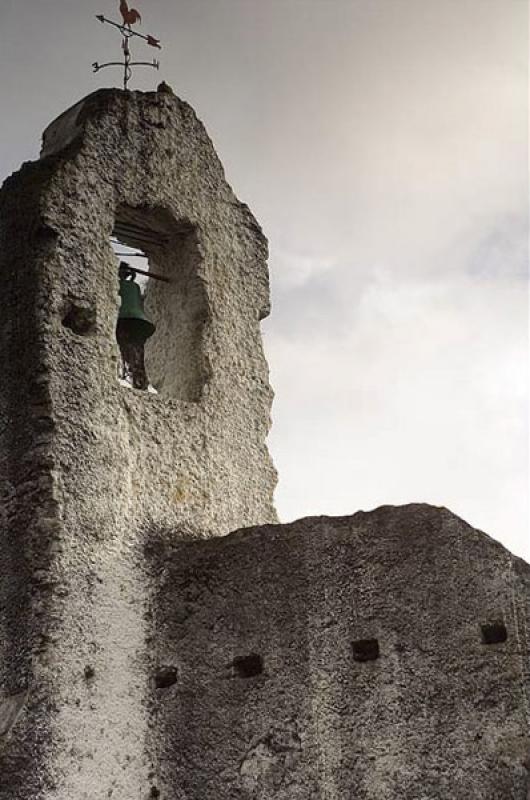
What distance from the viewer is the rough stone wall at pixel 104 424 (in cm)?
711

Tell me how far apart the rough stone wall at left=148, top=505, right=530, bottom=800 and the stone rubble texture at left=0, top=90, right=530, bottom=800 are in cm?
1

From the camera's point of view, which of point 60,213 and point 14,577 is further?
point 60,213

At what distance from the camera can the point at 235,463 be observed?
878cm

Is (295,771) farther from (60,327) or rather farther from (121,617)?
(60,327)

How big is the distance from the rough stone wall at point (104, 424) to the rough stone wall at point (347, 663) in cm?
30

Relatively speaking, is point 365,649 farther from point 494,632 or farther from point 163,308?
point 163,308

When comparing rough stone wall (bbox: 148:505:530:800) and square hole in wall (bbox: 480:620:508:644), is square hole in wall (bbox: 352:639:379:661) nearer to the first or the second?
rough stone wall (bbox: 148:505:530:800)

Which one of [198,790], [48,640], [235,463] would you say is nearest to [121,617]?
[48,640]

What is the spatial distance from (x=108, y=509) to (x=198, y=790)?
1.74 metres

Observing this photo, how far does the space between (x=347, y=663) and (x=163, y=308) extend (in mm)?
3424

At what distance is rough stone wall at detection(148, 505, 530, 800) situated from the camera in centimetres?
672

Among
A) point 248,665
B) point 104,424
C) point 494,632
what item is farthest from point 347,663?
point 104,424

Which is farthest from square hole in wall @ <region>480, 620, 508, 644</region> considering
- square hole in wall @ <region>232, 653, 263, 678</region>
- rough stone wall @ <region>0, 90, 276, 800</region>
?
rough stone wall @ <region>0, 90, 276, 800</region>

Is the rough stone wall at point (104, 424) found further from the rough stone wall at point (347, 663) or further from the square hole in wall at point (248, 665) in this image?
the square hole in wall at point (248, 665)
